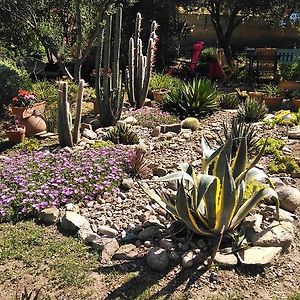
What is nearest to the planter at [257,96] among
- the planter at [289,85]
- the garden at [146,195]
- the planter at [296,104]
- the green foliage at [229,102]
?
the garden at [146,195]

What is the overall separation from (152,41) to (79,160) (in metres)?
4.25

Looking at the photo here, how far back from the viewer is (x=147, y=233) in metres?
3.87

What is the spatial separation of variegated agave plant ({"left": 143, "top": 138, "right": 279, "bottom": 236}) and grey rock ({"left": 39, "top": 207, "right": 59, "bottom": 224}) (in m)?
1.04

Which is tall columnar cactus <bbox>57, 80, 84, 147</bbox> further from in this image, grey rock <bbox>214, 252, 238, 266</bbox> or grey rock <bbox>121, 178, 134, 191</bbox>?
grey rock <bbox>214, 252, 238, 266</bbox>

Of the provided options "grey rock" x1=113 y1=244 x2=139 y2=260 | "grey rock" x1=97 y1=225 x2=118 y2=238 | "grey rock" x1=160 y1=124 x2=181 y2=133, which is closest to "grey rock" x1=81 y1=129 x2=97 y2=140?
"grey rock" x1=160 y1=124 x2=181 y2=133

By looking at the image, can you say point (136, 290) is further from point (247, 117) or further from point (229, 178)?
point (247, 117)

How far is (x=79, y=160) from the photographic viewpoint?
5.30 metres

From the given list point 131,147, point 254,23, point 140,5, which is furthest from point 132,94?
point 254,23

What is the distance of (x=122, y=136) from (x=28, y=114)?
5.57 feet

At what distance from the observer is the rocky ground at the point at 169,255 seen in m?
3.23

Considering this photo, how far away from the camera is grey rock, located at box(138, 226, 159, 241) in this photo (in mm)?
3855

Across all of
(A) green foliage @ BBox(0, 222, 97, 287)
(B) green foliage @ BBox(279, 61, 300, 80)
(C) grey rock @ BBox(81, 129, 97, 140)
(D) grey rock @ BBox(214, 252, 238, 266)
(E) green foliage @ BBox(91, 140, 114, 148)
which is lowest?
(A) green foliage @ BBox(0, 222, 97, 287)

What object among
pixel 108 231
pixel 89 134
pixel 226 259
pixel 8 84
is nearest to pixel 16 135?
pixel 89 134

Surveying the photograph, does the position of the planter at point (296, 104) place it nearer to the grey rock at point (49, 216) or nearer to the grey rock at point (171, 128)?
the grey rock at point (171, 128)
